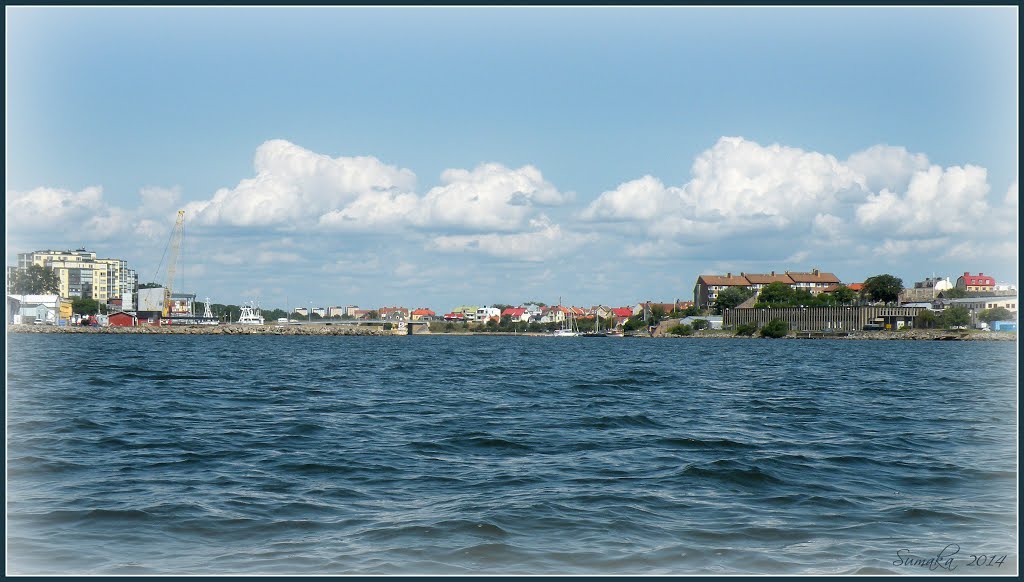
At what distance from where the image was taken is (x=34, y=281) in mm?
168125

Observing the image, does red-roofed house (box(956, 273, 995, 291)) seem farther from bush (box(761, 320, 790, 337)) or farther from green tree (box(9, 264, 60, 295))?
green tree (box(9, 264, 60, 295))

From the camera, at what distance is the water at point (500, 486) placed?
33.6 feet

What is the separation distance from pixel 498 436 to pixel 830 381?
25.3m

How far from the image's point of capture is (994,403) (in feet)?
92.4

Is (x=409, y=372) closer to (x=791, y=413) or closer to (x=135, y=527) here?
(x=791, y=413)

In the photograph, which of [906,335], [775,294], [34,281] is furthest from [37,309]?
[906,335]

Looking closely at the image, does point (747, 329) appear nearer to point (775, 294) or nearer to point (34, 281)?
point (775, 294)

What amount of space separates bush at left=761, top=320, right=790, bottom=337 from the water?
142786 mm

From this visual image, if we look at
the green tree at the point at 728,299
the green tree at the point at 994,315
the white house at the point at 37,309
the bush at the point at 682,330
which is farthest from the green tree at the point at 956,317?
the white house at the point at 37,309

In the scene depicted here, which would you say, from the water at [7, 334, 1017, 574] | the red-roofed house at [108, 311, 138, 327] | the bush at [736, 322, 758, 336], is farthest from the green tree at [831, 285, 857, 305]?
the water at [7, 334, 1017, 574]

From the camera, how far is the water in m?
10.2

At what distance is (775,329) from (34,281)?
138 metres

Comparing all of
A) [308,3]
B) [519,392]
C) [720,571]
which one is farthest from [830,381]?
[308,3]

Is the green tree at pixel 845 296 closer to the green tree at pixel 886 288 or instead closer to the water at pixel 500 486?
the green tree at pixel 886 288
